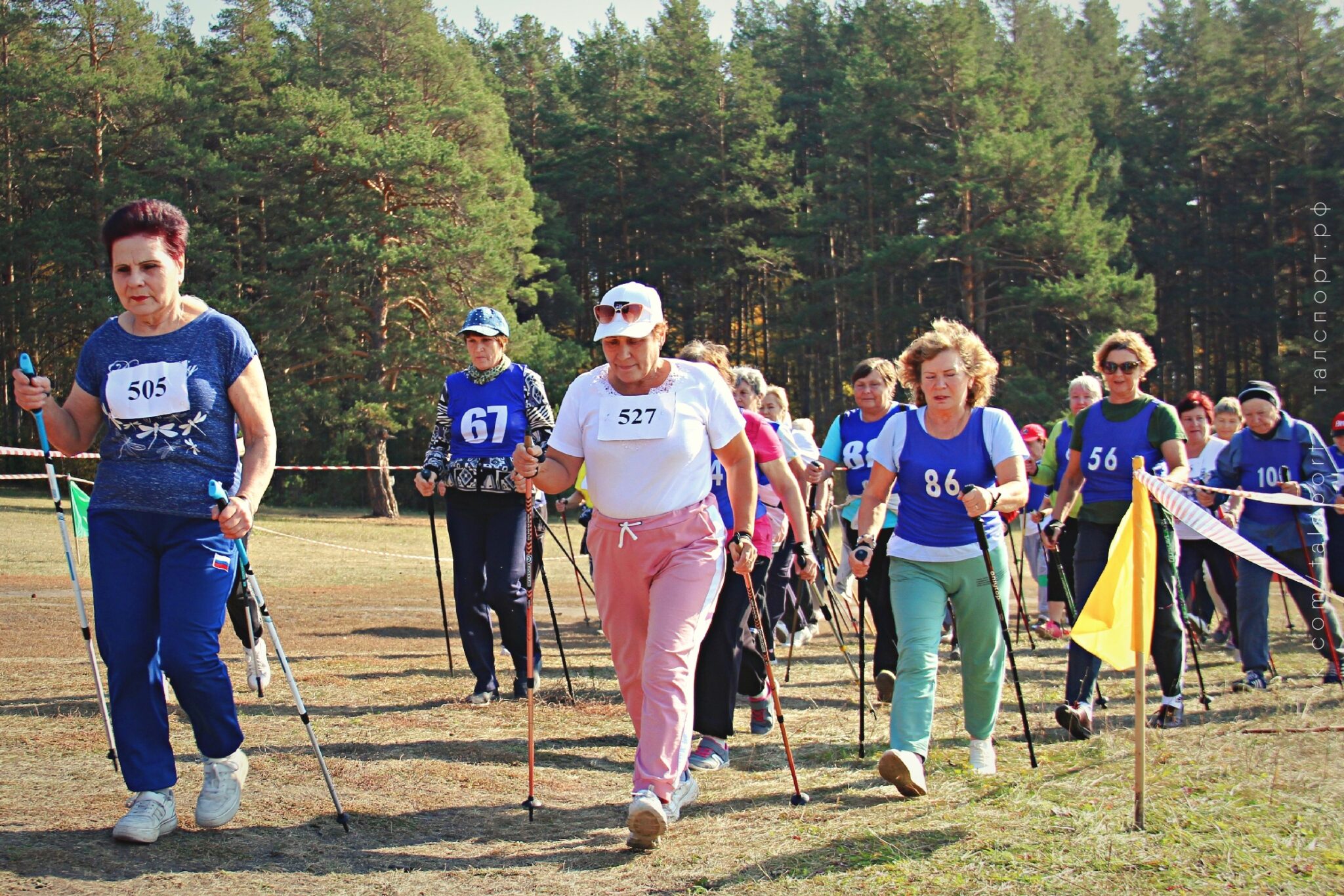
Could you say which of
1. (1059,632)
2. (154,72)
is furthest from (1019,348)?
(1059,632)

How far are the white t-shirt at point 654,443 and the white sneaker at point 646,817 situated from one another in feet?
3.62

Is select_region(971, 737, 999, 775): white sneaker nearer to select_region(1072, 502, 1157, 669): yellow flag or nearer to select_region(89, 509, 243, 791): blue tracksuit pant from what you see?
select_region(1072, 502, 1157, 669): yellow flag

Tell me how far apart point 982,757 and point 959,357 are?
73.4 inches

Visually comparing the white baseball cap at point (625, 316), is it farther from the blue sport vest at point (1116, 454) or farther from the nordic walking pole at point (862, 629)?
the blue sport vest at point (1116, 454)

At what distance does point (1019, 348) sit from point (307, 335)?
76.4ft

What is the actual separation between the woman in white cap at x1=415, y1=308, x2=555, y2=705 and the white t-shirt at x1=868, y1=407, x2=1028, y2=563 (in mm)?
2497

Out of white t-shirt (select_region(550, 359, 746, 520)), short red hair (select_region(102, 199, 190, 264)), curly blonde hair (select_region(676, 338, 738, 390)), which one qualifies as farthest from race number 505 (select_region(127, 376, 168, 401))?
curly blonde hair (select_region(676, 338, 738, 390))

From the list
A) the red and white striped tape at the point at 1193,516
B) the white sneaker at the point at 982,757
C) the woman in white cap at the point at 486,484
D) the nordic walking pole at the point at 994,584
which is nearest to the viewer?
the red and white striped tape at the point at 1193,516

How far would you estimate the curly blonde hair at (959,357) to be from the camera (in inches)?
235

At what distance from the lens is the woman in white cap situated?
7.72 meters

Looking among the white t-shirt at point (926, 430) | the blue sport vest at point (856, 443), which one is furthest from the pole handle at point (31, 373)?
the blue sport vest at point (856, 443)

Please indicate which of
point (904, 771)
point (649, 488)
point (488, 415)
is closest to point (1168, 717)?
point (904, 771)

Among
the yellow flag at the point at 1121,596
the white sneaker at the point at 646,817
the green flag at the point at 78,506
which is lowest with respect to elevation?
the white sneaker at the point at 646,817

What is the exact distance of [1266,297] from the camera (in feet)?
151
